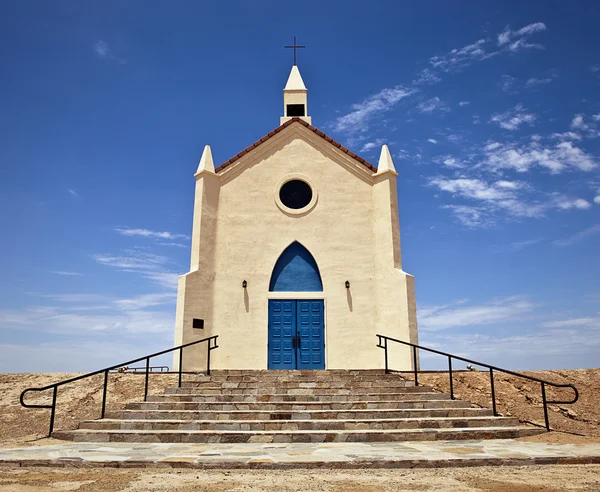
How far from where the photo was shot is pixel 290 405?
1020 centimetres

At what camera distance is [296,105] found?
836 inches

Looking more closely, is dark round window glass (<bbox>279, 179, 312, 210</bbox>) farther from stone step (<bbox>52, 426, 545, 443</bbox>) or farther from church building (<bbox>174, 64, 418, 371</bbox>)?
stone step (<bbox>52, 426, 545, 443</bbox>)

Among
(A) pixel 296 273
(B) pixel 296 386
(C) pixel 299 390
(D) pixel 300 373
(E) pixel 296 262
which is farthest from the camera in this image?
(E) pixel 296 262

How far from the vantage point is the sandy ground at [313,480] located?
5206mm

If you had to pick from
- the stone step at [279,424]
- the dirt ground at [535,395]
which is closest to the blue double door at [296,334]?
the dirt ground at [535,395]

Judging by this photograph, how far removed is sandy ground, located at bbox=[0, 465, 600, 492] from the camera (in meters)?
5.21

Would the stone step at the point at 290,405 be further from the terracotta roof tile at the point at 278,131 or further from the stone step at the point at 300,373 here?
the terracotta roof tile at the point at 278,131

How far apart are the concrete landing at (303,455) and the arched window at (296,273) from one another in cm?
840

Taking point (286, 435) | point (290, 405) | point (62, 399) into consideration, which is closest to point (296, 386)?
point (290, 405)

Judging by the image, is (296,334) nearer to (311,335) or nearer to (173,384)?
(311,335)

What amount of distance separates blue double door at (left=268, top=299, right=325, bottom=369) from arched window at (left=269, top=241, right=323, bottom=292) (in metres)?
0.47

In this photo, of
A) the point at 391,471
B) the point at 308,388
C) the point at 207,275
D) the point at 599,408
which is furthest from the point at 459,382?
the point at 207,275

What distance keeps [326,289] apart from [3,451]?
33.9 ft

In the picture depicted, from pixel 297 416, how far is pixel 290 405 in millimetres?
687
